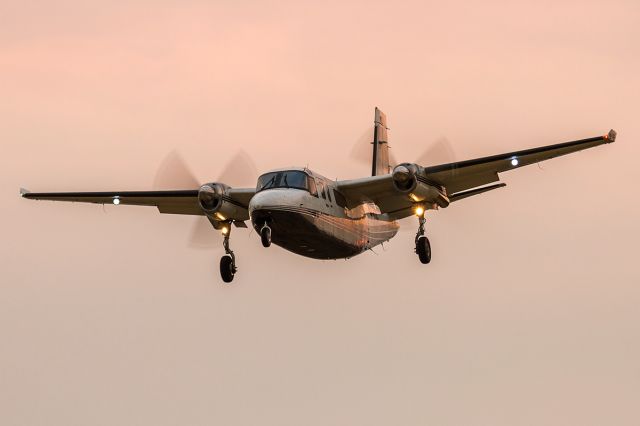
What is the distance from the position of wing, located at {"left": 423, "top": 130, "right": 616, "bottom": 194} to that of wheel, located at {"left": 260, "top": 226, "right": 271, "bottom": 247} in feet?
20.6

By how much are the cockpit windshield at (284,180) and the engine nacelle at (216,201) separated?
3.34 metres

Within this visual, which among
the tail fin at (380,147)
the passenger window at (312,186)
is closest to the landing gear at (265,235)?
the passenger window at (312,186)

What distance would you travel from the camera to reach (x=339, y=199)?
127ft

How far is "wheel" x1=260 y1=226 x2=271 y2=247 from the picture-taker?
3508cm

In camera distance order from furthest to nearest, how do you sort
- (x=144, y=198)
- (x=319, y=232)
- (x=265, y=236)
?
(x=144, y=198) < (x=319, y=232) < (x=265, y=236)

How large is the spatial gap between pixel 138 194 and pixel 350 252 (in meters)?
8.22

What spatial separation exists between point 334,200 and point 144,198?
7.96 metres

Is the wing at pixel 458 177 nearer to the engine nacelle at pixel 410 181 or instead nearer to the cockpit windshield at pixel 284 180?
the engine nacelle at pixel 410 181

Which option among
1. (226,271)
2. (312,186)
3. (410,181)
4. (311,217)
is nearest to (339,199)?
(312,186)

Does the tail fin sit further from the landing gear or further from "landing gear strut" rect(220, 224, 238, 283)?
the landing gear

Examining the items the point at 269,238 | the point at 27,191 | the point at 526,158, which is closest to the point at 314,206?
the point at 269,238

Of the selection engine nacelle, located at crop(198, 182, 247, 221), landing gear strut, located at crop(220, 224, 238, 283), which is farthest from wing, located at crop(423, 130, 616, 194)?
landing gear strut, located at crop(220, 224, 238, 283)

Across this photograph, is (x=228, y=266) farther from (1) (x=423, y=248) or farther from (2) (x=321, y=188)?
(1) (x=423, y=248)

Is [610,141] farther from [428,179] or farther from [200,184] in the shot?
[200,184]
